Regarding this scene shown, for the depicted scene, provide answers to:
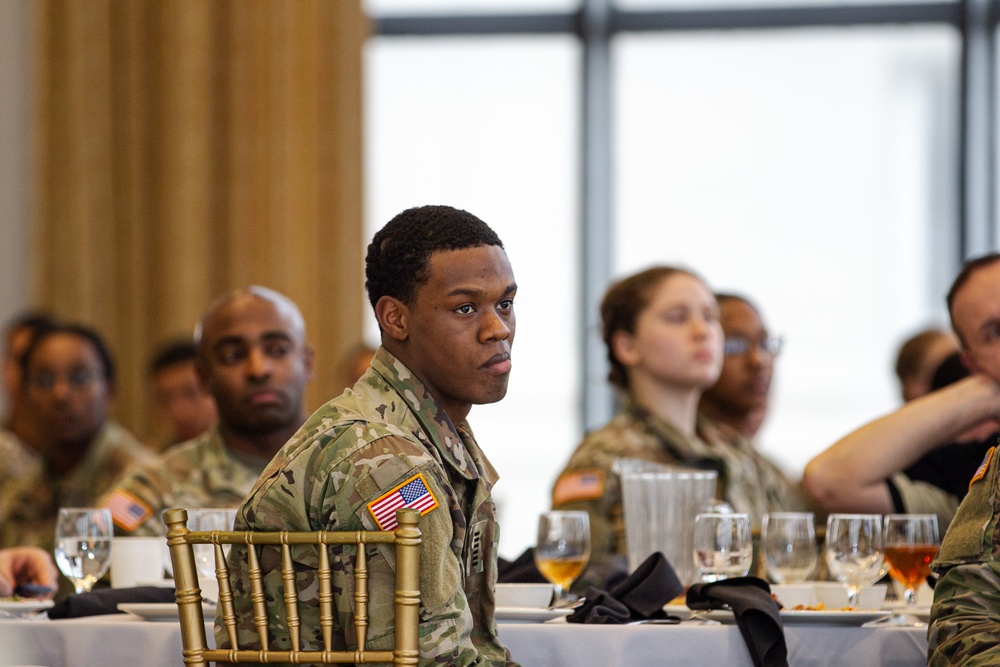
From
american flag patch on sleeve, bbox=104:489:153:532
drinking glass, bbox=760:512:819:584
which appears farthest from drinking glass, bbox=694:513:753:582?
american flag patch on sleeve, bbox=104:489:153:532

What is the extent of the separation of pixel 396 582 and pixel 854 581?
37.7 inches

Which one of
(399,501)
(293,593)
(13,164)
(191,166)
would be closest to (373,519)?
(399,501)

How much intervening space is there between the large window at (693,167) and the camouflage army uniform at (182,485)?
298cm

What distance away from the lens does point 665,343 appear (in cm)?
341

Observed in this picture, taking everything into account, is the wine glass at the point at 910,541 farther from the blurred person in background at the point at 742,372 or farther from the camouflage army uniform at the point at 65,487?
the camouflage army uniform at the point at 65,487

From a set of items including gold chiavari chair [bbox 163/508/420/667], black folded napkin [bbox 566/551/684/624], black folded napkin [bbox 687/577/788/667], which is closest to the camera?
gold chiavari chair [bbox 163/508/420/667]

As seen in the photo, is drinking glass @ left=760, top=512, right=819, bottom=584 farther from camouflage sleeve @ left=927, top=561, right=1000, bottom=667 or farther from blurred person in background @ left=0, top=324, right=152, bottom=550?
blurred person in background @ left=0, top=324, right=152, bottom=550

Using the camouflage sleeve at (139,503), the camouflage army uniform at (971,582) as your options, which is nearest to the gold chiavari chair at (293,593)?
the camouflage army uniform at (971,582)

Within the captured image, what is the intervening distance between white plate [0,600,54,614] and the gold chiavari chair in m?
0.64

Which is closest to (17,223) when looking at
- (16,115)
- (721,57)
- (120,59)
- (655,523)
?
(16,115)

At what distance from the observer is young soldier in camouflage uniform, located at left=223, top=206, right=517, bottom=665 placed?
168 centimetres

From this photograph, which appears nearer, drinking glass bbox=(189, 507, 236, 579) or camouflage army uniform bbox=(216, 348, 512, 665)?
camouflage army uniform bbox=(216, 348, 512, 665)

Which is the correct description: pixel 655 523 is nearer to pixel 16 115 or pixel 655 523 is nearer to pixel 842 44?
pixel 842 44

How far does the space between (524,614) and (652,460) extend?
119 cm
